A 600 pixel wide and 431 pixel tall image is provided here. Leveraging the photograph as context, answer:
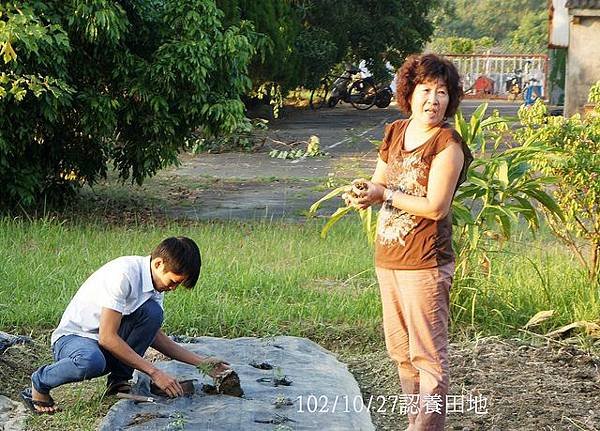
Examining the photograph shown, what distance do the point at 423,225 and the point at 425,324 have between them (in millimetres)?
398

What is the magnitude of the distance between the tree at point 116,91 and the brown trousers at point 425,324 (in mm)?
6104

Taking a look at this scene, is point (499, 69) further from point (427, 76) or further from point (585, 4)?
point (427, 76)

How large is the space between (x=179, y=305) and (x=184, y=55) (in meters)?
4.62

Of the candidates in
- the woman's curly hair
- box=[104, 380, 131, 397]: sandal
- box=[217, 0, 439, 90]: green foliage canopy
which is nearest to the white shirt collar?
box=[104, 380, 131, 397]: sandal

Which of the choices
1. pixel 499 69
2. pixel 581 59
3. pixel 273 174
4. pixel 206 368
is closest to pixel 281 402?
pixel 206 368

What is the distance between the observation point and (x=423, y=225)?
4.23 m

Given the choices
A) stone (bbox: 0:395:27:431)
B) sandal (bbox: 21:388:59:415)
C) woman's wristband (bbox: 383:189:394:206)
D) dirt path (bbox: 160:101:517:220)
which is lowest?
dirt path (bbox: 160:101:517:220)

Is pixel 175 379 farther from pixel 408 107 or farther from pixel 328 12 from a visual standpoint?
pixel 328 12

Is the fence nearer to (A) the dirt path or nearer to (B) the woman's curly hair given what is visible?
(A) the dirt path

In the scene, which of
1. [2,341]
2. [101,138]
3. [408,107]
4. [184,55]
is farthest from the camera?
[101,138]

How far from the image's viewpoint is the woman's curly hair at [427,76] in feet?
14.1

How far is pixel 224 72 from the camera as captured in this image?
36.6 ft

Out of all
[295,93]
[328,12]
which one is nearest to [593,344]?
[328,12]

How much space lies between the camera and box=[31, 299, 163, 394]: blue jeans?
15.2ft
